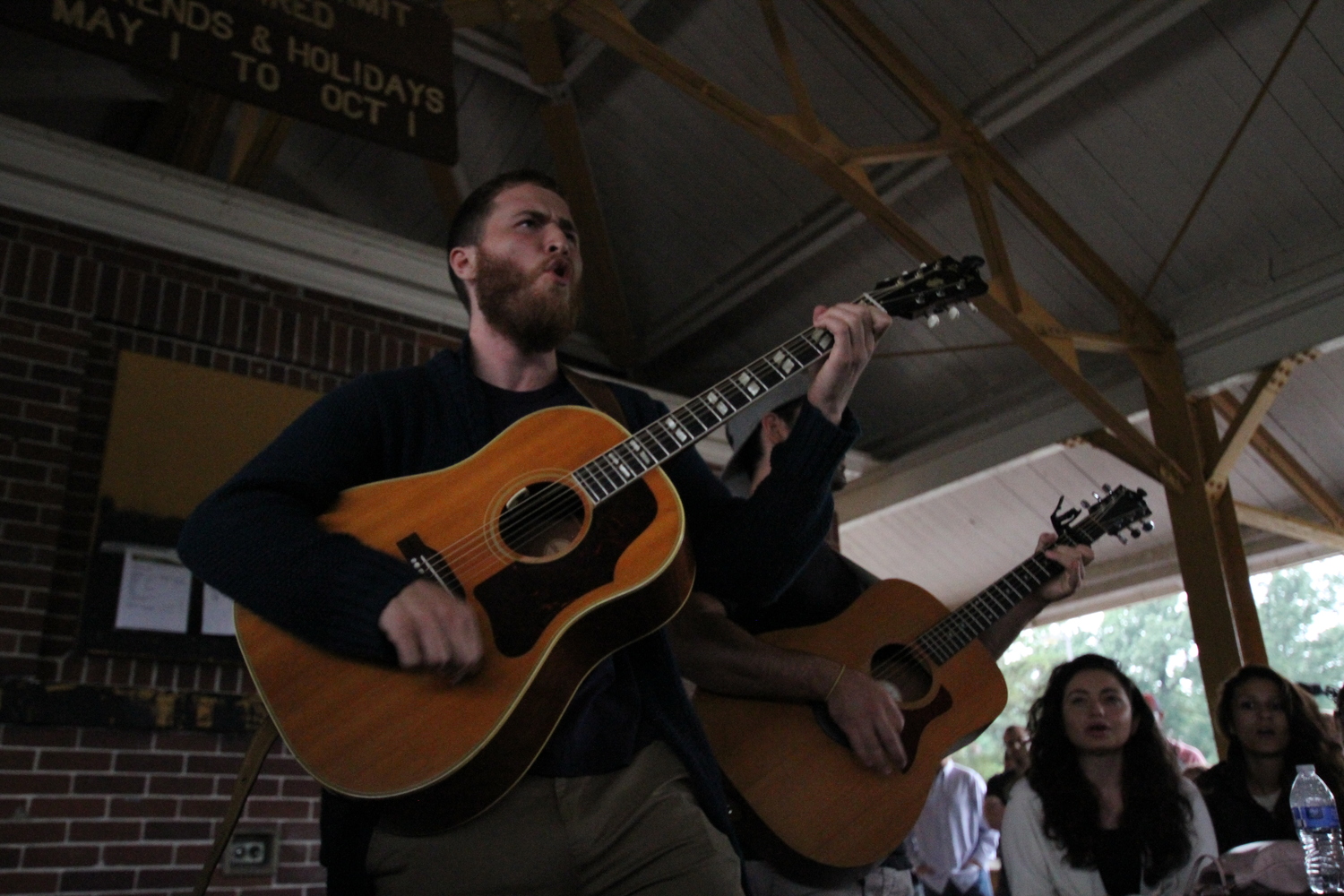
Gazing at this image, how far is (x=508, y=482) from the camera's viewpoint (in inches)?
54.0

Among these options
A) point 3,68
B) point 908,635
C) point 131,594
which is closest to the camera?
point 908,635

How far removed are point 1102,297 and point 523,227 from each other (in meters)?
5.60

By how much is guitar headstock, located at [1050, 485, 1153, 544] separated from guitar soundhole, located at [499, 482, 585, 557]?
5.95 ft

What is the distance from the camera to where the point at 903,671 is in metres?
2.44

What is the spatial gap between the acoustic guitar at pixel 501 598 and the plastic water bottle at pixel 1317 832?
1.87 metres

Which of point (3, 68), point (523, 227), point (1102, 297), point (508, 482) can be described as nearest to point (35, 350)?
point (3, 68)

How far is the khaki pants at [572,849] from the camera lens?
117cm

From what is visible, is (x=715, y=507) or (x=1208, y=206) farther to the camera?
(x=1208, y=206)

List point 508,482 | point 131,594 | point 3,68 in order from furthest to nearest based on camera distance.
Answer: point 3,68 < point 131,594 < point 508,482

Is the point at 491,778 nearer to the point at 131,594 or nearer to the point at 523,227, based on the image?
the point at 523,227

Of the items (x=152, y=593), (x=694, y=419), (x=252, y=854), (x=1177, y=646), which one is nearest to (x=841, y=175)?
(x=152, y=593)

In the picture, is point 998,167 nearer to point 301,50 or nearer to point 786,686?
point 301,50

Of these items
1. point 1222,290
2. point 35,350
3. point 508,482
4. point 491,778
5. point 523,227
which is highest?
point 1222,290

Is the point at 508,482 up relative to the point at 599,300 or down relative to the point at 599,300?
down
